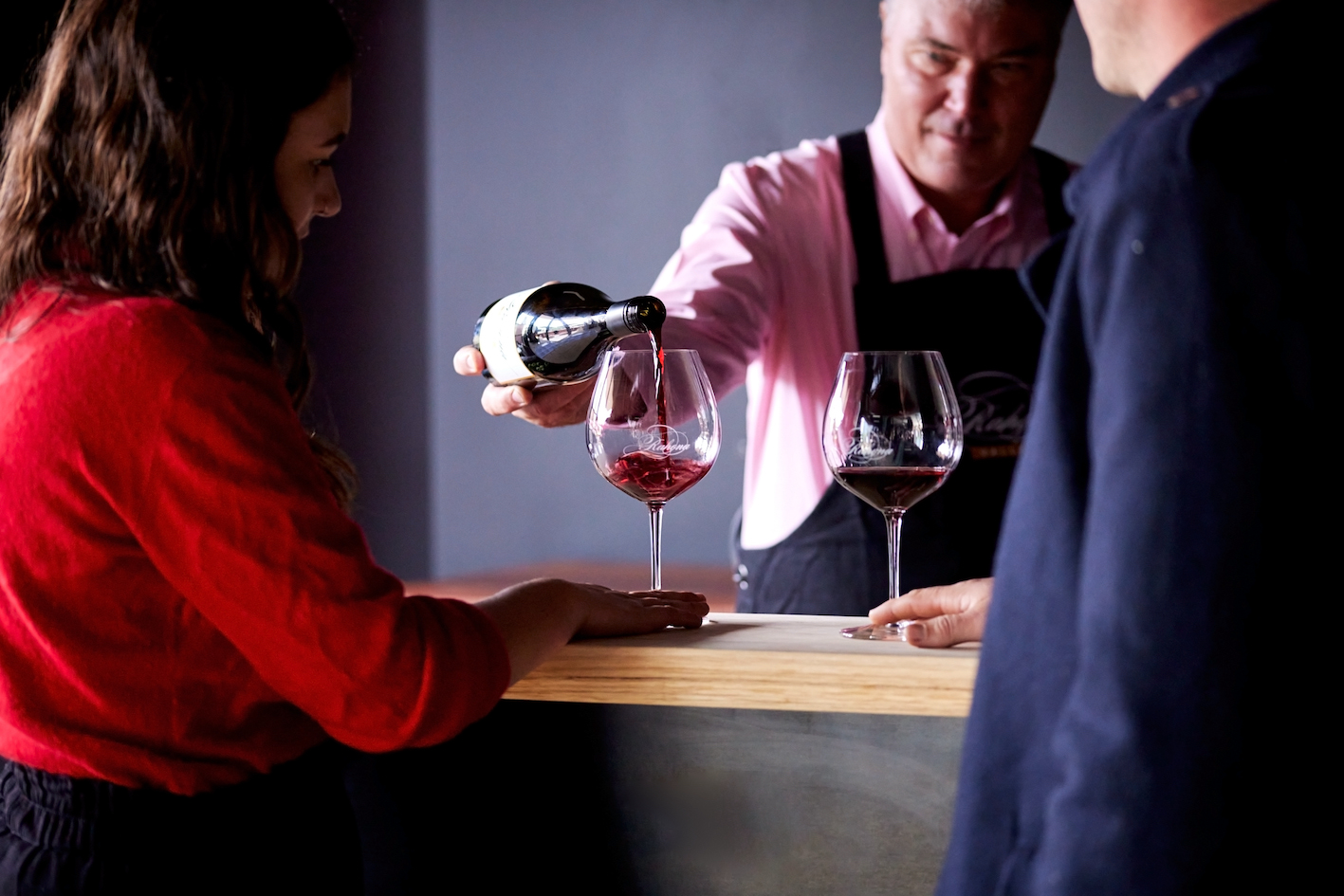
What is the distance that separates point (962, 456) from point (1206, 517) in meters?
1.32

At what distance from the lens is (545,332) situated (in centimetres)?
138

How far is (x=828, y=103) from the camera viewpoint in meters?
3.73

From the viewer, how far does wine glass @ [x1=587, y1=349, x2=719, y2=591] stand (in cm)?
114

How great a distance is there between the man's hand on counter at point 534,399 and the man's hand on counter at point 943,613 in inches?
18.8

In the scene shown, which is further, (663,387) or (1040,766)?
(663,387)

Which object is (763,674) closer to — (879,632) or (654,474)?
(879,632)

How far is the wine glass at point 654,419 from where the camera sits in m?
1.14

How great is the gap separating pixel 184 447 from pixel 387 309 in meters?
3.43

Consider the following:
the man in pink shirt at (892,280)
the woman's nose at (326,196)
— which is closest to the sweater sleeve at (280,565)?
the woman's nose at (326,196)

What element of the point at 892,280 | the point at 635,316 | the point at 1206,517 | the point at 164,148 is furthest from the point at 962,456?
the point at 1206,517

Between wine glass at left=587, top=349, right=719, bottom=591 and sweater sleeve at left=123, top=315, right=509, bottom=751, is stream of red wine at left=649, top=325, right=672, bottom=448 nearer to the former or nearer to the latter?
wine glass at left=587, top=349, right=719, bottom=591

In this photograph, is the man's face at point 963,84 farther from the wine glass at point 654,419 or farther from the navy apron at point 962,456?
the wine glass at point 654,419

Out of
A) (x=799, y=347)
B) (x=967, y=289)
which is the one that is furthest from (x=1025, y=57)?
(x=799, y=347)

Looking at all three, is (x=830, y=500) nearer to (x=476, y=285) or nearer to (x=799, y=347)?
(x=799, y=347)
